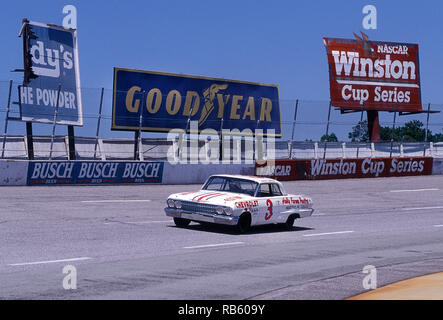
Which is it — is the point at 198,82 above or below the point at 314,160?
above

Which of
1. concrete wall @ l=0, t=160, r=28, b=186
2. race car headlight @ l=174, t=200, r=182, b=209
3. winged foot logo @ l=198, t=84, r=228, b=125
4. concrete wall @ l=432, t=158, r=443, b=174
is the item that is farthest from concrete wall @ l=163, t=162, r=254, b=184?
race car headlight @ l=174, t=200, r=182, b=209

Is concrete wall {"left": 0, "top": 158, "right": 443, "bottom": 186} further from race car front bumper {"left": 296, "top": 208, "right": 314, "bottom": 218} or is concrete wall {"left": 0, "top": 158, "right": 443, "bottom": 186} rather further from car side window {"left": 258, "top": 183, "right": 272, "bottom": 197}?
race car front bumper {"left": 296, "top": 208, "right": 314, "bottom": 218}

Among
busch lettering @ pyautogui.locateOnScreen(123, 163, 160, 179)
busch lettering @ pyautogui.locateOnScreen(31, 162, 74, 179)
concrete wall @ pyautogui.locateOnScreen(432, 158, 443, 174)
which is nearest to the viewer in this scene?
busch lettering @ pyautogui.locateOnScreen(31, 162, 74, 179)

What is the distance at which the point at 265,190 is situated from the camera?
15789 millimetres

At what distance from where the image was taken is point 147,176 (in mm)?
27625

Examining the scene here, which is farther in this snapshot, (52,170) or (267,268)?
(52,170)

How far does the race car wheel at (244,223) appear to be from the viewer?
14.8 metres

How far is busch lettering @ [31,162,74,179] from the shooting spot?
79.0 ft

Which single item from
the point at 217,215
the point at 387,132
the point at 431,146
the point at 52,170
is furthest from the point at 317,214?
the point at 387,132

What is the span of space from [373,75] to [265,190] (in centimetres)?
2967

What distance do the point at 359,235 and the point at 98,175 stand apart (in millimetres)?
12959

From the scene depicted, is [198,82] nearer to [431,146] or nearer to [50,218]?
[431,146]

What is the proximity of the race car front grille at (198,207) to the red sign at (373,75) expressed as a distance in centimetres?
2675

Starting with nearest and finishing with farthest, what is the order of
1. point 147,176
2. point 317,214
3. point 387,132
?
1. point 317,214
2. point 147,176
3. point 387,132
